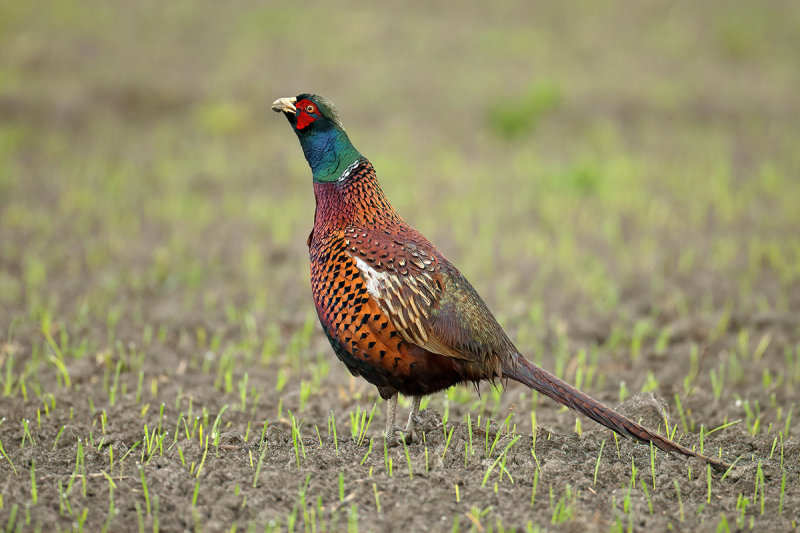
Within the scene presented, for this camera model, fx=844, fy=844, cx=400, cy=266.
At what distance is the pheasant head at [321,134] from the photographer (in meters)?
3.77

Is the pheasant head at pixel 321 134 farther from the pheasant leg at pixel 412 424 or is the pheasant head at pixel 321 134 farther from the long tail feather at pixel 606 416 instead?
the long tail feather at pixel 606 416

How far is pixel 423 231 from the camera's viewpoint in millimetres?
8352

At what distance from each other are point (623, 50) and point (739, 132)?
4009mm

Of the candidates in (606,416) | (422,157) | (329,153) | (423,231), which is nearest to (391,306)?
(329,153)

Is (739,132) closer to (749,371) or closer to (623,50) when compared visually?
(623,50)

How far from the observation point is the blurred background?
6793 millimetres

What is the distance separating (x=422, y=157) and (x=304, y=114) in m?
6.93

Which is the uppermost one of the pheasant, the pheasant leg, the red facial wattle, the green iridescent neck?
the red facial wattle

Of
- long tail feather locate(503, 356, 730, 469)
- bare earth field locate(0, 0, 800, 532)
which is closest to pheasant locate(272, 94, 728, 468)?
long tail feather locate(503, 356, 730, 469)

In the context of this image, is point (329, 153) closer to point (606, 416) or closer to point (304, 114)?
point (304, 114)

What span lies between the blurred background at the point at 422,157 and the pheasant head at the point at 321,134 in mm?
2174

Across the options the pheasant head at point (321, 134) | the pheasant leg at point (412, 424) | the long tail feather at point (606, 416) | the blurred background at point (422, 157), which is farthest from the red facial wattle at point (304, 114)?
the blurred background at point (422, 157)

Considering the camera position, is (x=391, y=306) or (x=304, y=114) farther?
(x=304, y=114)

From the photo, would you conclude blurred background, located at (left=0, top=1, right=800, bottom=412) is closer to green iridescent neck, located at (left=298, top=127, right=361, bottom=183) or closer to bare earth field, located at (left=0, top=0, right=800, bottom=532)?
bare earth field, located at (left=0, top=0, right=800, bottom=532)
